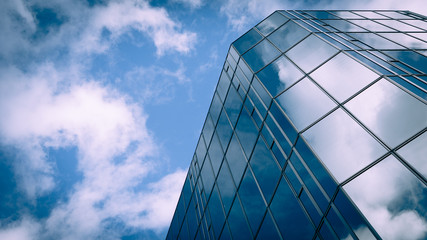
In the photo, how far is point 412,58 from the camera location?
25.6ft

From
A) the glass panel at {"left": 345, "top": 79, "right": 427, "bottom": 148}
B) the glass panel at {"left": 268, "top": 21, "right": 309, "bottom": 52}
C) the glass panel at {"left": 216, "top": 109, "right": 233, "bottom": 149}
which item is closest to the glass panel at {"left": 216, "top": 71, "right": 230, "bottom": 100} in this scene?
the glass panel at {"left": 216, "top": 109, "right": 233, "bottom": 149}

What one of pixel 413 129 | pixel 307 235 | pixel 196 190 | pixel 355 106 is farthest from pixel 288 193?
pixel 196 190

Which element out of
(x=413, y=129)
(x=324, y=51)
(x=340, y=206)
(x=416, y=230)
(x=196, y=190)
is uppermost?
(x=196, y=190)

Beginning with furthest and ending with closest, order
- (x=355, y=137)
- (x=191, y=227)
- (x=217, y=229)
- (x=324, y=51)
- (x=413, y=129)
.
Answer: (x=191, y=227)
(x=217, y=229)
(x=324, y=51)
(x=355, y=137)
(x=413, y=129)

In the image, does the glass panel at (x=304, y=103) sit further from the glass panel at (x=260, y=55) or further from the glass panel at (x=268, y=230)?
the glass panel at (x=268, y=230)

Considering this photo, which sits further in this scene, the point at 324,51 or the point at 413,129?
the point at 324,51

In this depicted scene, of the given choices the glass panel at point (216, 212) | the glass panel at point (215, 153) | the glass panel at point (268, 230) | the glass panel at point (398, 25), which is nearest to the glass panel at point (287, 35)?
the glass panel at point (398, 25)

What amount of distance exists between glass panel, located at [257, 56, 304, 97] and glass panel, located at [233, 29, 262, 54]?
2983mm

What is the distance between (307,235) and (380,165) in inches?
98.8

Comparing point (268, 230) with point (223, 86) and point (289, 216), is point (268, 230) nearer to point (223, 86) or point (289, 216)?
point (289, 216)

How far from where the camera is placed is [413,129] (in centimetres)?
502

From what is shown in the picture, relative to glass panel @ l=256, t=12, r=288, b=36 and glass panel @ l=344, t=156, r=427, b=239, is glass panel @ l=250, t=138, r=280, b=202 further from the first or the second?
glass panel @ l=256, t=12, r=288, b=36

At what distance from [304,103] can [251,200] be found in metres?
4.05

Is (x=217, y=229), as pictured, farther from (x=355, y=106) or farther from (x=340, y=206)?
(x=355, y=106)
